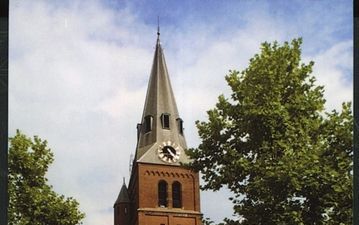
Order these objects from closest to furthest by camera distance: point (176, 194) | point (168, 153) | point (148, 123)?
point (168, 153), point (176, 194), point (148, 123)

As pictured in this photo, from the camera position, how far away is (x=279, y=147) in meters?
11.9

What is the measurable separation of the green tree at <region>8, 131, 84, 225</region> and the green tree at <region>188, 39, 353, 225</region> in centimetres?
412

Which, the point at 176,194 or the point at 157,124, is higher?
the point at 157,124

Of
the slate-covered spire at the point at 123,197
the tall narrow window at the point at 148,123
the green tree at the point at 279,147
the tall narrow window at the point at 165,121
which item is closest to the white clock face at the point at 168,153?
the tall narrow window at the point at 165,121

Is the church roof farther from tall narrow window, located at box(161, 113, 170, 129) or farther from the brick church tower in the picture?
tall narrow window, located at box(161, 113, 170, 129)

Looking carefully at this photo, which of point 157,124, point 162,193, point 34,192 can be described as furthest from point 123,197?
point 34,192

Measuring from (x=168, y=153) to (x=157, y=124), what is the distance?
2.12m

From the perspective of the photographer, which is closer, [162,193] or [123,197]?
[162,193]

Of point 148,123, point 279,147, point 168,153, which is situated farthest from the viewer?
point 148,123

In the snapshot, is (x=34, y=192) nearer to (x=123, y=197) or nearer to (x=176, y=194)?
(x=176, y=194)

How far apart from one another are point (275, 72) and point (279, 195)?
2.82 metres

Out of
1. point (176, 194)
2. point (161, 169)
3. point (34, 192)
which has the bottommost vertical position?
point (34, 192)

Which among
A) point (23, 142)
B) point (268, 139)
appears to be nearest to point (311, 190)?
point (268, 139)

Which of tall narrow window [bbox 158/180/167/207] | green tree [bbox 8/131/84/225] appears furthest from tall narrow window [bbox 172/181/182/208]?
green tree [bbox 8/131/84/225]
